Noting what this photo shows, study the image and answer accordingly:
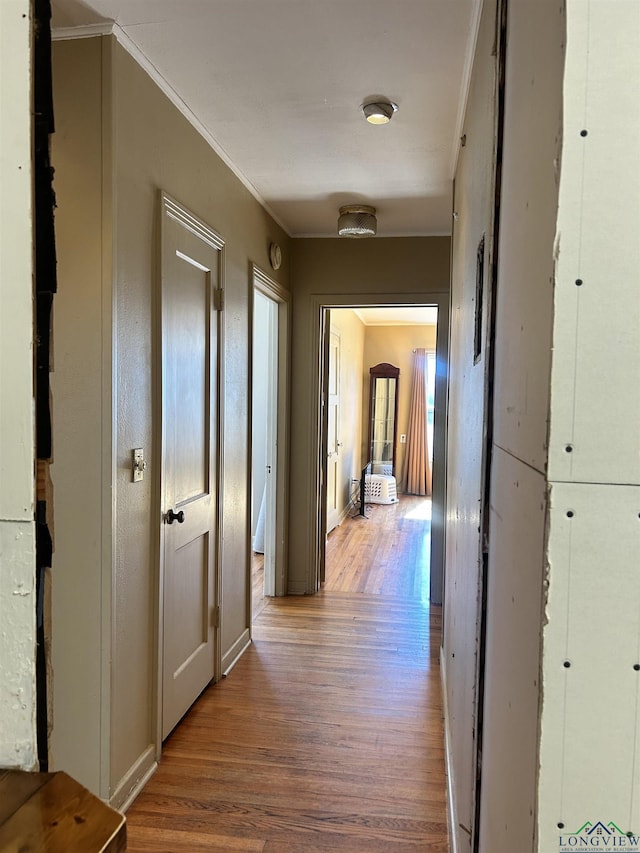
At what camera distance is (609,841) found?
729 millimetres

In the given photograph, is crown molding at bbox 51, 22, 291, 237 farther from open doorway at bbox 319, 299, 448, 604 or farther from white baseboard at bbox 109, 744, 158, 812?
white baseboard at bbox 109, 744, 158, 812

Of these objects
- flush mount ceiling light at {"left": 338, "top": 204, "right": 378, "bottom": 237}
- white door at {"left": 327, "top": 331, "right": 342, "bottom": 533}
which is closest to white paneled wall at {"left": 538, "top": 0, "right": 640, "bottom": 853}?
flush mount ceiling light at {"left": 338, "top": 204, "right": 378, "bottom": 237}

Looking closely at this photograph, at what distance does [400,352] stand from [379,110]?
22.5 ft

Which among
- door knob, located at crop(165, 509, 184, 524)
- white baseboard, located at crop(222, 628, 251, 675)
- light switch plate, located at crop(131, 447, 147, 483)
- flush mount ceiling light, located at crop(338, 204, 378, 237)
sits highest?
flush mount ceiling light, located at crop(338, 204, 378, 237)

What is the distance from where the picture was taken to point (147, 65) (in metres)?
2.11

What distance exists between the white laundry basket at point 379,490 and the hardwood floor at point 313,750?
429 centimetres

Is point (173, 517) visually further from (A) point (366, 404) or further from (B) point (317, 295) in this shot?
(A) point (366, 404)

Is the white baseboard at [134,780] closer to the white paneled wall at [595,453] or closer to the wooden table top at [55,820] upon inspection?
the wooden table top at [55,820]

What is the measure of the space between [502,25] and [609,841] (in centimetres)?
142

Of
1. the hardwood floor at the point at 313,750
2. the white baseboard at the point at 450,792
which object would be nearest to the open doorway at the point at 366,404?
the hardwood floor at the point at 313,750

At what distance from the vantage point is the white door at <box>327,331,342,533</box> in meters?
6.55

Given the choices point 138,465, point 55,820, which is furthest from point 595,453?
point 138,465

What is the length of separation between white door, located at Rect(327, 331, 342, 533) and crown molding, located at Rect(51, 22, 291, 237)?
3.59 meters

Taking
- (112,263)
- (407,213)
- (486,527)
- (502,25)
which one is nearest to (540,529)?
(486,527)
